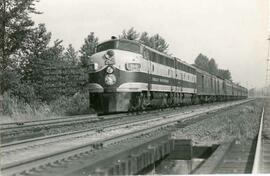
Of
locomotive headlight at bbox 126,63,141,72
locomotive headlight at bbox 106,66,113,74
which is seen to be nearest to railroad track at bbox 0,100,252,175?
locomotive headlight at bbox 106,66,113,74

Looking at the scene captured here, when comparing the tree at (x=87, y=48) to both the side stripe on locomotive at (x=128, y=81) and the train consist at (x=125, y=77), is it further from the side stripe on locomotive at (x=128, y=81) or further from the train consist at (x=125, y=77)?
the side stripe on locomotive at (x=128, y=81)

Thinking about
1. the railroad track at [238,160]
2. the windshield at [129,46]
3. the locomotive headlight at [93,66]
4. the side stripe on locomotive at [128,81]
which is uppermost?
the windshield at [129,46]

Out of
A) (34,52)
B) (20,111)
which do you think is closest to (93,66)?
(20,111)

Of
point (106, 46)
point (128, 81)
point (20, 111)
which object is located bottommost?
point (20, 111)

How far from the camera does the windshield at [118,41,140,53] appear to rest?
63.6 feet

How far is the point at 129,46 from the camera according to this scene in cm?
1958

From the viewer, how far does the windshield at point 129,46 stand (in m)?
19.4

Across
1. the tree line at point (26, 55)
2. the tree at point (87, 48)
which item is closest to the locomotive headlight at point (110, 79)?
the tree line at point (26, 55)

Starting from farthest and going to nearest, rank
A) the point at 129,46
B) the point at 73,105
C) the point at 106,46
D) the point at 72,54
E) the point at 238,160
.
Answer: the point at 72,54 → the point at 73,105 → the point at 129,46 → the point at 106,46 → the point at 238,160

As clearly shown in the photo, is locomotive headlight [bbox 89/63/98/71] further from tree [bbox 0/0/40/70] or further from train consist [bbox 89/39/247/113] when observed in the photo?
tree [bbox 0/0/40/70]

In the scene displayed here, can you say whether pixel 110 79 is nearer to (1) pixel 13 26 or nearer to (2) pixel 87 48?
(1) pixel 13 26

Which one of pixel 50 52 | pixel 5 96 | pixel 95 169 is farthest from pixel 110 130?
pixel 50 52

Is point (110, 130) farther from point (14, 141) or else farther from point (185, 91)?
point (185, 91)

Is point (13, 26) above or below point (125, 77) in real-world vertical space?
above
